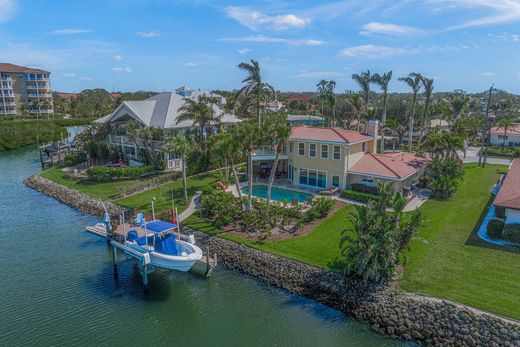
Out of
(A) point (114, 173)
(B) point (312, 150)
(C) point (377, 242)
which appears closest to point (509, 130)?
(B) point (312, 150)

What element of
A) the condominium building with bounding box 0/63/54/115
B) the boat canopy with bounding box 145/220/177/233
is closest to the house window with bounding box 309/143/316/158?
the boat canopy with bounding box 145/220/177/233

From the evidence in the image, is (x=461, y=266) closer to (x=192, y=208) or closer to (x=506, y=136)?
(x=192, y=208)

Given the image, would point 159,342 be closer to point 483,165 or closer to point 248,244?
point 248,244

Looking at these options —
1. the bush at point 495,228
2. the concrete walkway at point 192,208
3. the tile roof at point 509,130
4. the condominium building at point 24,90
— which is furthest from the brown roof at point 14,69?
the bush at point 495,228

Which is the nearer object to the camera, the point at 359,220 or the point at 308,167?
the point at 359,220

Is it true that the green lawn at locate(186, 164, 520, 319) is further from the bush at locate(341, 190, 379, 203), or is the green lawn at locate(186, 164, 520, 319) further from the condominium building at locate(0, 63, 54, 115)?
the condominium building at locate(0, 63, 54, 115)

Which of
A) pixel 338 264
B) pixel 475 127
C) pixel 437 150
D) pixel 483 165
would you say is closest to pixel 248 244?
pixel 338 264

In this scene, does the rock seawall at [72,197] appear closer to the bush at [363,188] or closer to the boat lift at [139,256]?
the boat lift at [139,256]
